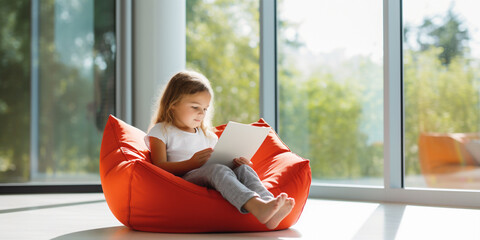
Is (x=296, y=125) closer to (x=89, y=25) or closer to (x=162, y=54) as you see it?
(x=162, y=54)

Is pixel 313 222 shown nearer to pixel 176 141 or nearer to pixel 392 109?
pixel 176 141

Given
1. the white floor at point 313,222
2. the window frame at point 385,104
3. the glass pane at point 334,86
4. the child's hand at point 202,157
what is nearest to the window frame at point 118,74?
the window frame at point 385,104

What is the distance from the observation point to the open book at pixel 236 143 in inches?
85.9

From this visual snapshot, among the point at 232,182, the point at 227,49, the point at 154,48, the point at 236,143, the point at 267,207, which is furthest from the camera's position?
the point at 227,49

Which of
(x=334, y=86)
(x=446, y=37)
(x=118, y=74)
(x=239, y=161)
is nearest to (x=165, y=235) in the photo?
(x=239, y=161)

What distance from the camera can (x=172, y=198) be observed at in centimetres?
215

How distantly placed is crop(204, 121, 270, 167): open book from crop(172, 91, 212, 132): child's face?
0.93 ft

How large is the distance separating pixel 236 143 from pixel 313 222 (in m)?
0.65

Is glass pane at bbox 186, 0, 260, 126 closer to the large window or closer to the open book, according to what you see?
the large window

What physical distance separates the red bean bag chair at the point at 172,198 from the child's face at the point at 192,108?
284 millimetres

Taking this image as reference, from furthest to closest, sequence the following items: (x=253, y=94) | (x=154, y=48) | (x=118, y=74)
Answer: (x=253, y=94) < (x=118, y=74) < (x=154, y=48)

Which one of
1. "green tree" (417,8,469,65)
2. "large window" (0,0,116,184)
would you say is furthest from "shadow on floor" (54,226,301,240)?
"large window" (0,0,116,184)

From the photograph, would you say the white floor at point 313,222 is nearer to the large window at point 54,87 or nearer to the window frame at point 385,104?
the window frame at point 385,104

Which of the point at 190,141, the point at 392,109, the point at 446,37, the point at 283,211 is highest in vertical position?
the point at 446,37
